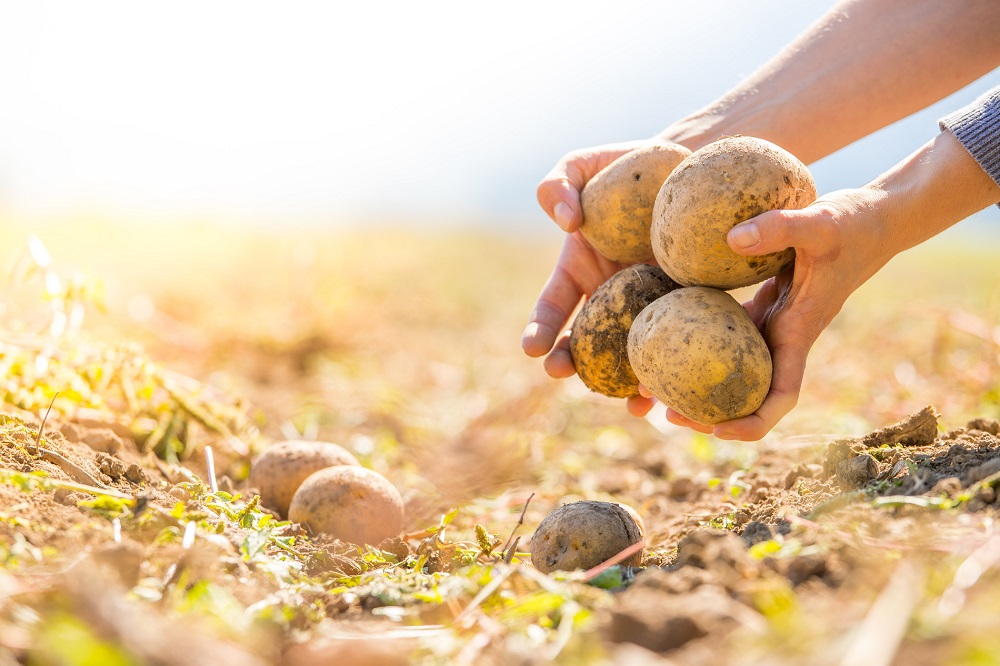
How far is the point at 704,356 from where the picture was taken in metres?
2.63

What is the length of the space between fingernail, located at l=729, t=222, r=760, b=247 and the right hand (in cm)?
84

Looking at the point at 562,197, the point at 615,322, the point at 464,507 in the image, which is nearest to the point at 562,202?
the point at 562,197

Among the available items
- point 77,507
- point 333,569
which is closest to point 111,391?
point 77,507

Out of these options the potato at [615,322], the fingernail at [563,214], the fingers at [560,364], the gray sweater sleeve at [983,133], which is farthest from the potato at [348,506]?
the gray sweater sleeve at [983,133]

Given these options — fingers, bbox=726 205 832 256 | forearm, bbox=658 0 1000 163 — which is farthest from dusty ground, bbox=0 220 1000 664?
forearm, bbox=658 0 1000 163

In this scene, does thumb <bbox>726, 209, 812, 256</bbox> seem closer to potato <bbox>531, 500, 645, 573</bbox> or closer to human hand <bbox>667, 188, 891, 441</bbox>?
human hand <bbox>667, 188, 891, 441</bbox>

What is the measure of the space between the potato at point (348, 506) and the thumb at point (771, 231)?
1615 millimetres

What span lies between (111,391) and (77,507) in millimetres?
1613

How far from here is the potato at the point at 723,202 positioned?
2650mm

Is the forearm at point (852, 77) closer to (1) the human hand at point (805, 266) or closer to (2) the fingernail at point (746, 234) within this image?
(1) the human hand at point (805, 266)

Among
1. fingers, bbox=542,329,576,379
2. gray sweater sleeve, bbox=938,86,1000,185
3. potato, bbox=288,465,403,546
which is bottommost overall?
potato, bbox=288,465,403,546

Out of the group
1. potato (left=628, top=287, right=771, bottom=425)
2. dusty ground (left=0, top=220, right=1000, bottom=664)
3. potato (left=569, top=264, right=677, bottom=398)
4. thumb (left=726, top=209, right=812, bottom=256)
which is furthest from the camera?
potato (left=569, top=264, right=677, bottom=398)

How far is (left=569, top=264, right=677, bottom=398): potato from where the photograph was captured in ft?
10.1

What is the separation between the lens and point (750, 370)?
8.73 ft
